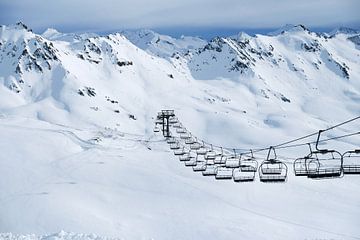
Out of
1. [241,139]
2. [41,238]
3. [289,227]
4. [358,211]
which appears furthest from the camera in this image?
[241,139]

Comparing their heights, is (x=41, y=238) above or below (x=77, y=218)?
above

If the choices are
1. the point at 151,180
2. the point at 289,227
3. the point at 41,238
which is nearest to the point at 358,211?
the point at 289,227

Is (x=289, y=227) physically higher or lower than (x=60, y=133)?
lower

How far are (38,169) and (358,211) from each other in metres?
41.9

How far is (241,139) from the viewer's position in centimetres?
18538

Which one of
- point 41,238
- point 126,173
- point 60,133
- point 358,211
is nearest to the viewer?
point 41,238

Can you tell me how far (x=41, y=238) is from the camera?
23.8 m

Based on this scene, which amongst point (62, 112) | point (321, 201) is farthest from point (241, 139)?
point (321, 201)

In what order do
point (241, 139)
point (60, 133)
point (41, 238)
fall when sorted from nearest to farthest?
point (41, 238)
point (60, 133)
point (241, 139)

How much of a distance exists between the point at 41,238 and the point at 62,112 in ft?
579

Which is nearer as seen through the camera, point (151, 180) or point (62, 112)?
→ point (151, 180)

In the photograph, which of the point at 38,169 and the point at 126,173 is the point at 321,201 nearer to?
the point at 126,173

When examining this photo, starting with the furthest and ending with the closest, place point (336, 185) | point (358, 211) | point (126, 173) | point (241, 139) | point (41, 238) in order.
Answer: point (241, 139)
point (336, 185)
point (126, 173)
point (358, 211)
point (41, 238)

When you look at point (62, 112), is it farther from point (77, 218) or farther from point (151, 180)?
point (77, 218)
